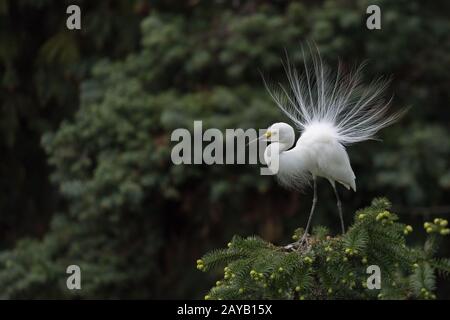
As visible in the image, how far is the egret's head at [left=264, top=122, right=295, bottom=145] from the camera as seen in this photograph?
11.1ft

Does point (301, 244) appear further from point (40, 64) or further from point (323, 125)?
point (40, 64)

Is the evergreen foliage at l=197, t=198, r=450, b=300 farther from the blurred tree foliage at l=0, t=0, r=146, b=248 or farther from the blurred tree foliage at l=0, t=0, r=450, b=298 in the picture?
the blurred tree foliage at l=0, t=0, r=146, b=248

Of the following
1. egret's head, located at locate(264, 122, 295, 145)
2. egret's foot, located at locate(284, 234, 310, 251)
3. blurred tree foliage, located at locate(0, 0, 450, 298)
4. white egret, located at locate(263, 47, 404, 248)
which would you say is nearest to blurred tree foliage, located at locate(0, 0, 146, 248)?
blurred tree foliage, located at locate(0, 0, 450, 298)

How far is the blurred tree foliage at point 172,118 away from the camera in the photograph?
573cm

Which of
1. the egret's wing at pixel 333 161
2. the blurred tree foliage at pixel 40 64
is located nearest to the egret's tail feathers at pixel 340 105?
the egret's wing at pixel 333 161

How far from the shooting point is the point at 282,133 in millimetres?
3373

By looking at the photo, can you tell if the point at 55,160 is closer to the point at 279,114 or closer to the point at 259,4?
the point at 279,114

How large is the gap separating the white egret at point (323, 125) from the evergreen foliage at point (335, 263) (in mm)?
507

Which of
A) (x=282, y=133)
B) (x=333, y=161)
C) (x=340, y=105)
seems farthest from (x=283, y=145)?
(x=340, y=105)

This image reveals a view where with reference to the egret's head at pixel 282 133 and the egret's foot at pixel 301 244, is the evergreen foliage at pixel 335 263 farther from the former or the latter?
the egret's head at pixel 282 133

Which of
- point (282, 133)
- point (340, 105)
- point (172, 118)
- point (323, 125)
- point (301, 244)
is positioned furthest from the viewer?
point (172, 118)

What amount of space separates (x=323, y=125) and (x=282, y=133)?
11.7 inches

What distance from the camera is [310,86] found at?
3879mm

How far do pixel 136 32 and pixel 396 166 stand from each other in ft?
8.64
